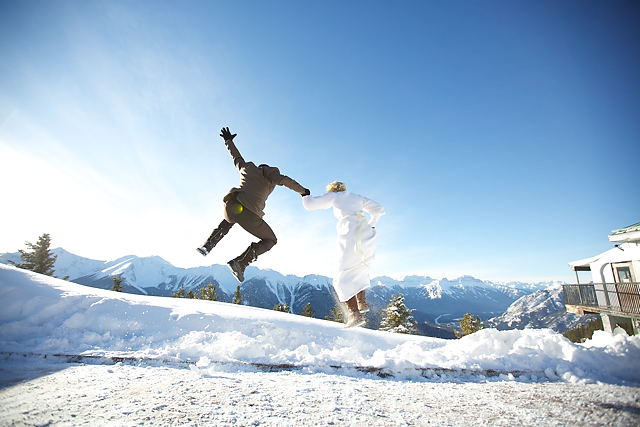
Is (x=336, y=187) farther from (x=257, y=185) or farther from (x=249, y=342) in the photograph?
(x=249, y=342)

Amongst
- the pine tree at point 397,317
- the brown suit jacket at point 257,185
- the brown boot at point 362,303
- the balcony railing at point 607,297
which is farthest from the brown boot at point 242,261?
the pine tree at point 397,317

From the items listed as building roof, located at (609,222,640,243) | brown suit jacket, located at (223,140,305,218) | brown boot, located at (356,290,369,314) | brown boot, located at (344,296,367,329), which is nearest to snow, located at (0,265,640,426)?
brown boot, located at (344,296,367,329)

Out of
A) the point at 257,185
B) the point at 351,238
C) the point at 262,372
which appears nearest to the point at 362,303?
the point at 351,238

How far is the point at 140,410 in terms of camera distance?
5.04ft

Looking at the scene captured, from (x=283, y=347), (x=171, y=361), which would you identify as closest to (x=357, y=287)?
(x=283, y=347)

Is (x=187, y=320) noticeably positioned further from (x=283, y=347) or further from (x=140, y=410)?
(x=140, y=410)

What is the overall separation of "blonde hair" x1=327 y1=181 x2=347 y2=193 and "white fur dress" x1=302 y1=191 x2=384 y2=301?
20cm

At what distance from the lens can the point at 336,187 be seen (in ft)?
13.9

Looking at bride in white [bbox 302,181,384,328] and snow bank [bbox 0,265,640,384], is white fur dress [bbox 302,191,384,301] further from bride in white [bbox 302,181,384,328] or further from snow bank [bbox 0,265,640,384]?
snow bank [bbox 0,265,640,384]

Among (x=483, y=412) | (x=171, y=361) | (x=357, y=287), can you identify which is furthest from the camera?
(x=357, y=287)

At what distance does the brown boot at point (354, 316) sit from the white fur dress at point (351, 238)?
0.22m

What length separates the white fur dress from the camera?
3818 millimetres

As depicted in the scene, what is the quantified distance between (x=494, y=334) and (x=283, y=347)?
2.91 meters

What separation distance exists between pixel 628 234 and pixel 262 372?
16.3 m
